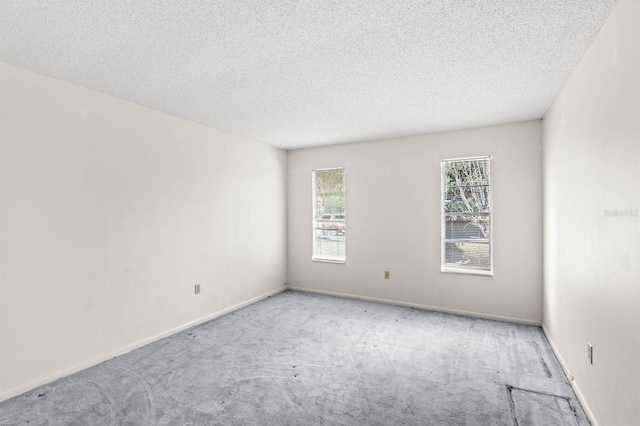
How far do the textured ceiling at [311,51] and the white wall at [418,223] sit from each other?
0.80 metres

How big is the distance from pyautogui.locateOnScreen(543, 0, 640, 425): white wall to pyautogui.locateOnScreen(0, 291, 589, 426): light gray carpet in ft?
1.37

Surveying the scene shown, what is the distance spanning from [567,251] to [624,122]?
138cm

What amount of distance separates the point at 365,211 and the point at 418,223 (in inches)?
32.2

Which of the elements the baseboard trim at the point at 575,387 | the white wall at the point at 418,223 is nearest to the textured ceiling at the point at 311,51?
the white wall at the point at 418,223

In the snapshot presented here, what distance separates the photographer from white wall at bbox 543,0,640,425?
156 centimetres

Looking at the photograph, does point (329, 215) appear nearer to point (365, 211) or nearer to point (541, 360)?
point (365, 211)

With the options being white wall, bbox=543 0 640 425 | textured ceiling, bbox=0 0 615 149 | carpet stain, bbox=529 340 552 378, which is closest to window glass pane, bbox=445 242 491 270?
carpet stain, bbox=529 340 552 378

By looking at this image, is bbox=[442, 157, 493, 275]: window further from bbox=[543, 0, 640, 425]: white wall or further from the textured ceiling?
bbox=[543, 0, 640, 425]: white wall

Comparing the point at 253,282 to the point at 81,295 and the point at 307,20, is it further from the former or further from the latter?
the point at 307,20

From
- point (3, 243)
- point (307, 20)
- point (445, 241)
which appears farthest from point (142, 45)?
point (445, 241)

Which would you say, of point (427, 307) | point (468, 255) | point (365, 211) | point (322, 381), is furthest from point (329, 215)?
point (322, 381)

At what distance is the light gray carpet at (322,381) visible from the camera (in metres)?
2.17

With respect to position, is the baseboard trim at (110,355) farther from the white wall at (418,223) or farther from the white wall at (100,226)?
the white wall at (418,223)

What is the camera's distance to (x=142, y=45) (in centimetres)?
217
